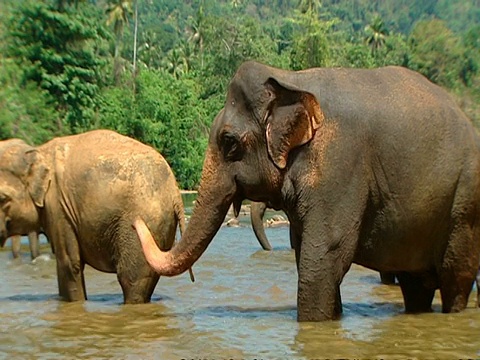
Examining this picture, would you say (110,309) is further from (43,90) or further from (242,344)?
(43,90)

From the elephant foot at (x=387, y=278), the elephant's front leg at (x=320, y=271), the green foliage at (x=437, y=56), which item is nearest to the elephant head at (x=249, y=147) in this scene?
the elephant's front leg at (x=320, y=271)

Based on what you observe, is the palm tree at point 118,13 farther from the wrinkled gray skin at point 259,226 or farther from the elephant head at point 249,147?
the elephant head at point 249,147

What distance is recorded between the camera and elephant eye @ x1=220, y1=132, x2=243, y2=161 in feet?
23.0

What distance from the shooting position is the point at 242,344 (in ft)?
21.1

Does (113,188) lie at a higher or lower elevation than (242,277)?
higher

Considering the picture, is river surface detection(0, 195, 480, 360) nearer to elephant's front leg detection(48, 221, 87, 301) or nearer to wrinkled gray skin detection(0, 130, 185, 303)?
elephant's front leg detection(48, 221, 87, 301)

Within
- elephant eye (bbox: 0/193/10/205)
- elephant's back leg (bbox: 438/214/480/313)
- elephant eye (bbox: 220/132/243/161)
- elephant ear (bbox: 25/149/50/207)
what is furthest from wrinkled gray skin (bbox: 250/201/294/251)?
elephant eye (bbox: 220/132/243/161)

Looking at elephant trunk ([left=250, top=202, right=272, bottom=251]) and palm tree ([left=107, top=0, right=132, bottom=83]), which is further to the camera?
palm tree ([left=107, top=0, right=132, bottom=83])

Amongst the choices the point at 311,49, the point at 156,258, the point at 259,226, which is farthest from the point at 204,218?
the point at 311,49

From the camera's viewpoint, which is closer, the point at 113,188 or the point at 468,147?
the point at 468,147

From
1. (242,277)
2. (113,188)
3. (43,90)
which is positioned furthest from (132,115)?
(113,188)

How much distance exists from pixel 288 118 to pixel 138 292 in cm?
252

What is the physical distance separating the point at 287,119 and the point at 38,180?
10.1 feet

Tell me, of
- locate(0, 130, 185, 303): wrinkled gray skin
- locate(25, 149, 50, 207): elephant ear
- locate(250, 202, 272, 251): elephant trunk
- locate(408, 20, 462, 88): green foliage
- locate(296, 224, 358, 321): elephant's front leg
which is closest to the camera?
locate(296, 224, 358, 321): elephant's front leg
